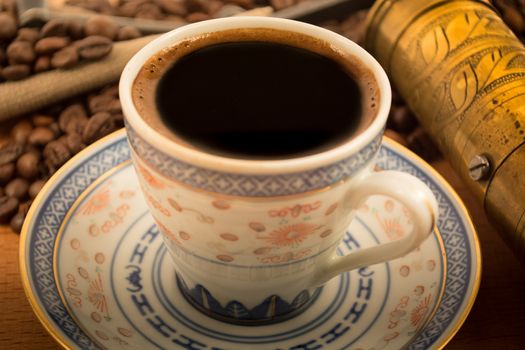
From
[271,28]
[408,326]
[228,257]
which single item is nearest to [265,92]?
[271,28]

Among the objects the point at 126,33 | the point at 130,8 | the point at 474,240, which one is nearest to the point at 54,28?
the point at 126,33

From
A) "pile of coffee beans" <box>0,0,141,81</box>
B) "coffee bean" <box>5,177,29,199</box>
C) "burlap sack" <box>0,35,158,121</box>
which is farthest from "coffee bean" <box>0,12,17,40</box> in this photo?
"coffee bean" <box>5,177,29,199</box>

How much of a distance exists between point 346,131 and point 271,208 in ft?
0.50

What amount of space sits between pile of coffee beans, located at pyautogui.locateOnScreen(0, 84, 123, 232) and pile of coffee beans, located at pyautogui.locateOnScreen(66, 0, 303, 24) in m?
0.26

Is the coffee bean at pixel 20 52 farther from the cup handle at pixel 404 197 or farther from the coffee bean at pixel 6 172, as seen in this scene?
the cup handle at pixel 404 197

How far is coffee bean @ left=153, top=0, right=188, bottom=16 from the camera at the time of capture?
1.52 meters

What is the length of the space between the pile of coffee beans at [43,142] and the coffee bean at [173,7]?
0.29 meters

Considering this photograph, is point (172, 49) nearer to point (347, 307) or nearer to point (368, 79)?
point (368, 79)

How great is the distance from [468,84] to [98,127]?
657 millimetres

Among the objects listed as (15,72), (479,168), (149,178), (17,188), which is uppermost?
(149,178)

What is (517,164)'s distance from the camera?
38.3 inches

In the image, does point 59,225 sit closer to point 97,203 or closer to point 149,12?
point 97,203

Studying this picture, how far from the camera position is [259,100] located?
2.69 feet

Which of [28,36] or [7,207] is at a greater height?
[28,36]
